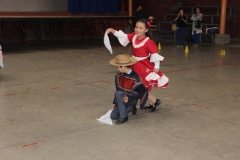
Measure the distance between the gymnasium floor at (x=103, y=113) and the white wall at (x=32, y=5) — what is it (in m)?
7.80

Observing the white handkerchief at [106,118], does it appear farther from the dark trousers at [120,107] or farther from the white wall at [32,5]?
the white wall at [32,5]

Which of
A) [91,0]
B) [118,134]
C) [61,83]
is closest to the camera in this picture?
[118,134]

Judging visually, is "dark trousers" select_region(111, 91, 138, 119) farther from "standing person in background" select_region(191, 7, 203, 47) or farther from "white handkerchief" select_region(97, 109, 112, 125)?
"standing person in background" select_region(191, 7, 203, 47)

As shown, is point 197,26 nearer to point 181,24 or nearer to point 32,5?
point 181,24

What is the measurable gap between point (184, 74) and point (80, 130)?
4425 mm

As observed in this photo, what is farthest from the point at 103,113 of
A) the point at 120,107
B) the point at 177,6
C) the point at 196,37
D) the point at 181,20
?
the point at 177,6

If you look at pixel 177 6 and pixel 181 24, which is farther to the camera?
pixel 177 6

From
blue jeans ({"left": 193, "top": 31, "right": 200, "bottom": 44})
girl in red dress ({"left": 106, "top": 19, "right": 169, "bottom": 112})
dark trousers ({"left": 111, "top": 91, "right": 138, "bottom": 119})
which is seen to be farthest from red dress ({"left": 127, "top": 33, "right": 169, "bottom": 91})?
blue jeans ({"left": 193, "top": 31, "right": 200, "bottom": 44})

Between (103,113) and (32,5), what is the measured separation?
504 inches

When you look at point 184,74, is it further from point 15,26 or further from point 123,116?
point 15,26

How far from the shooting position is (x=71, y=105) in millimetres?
5629

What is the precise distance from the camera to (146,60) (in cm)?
505

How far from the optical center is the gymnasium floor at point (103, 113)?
3801mm

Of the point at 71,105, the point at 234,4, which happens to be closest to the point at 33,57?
the point at 71,105
